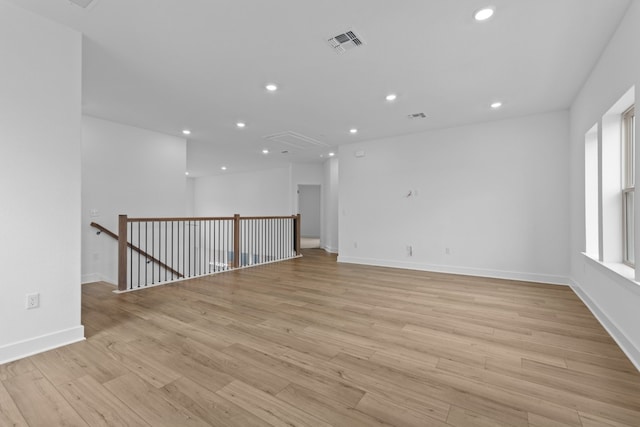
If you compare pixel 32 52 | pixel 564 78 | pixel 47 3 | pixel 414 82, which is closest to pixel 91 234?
pixel 32 52

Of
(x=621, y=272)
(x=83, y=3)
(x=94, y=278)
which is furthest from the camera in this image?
(x=94, y=278)

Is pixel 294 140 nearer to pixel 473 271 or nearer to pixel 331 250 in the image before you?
pixel 331 250

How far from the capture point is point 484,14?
222cm

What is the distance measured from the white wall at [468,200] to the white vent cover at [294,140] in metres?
0.84

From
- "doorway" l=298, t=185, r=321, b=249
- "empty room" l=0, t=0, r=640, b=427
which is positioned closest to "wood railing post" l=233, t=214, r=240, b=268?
"empty room" l=0, t=0, r=640, b=427

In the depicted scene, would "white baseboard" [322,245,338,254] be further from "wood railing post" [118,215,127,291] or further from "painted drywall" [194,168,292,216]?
"wood railing post" [118,215,127,291]

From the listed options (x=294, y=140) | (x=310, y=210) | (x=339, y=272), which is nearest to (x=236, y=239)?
(x=339, y=272)

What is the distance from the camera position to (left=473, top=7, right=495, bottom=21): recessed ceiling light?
7.12 feet

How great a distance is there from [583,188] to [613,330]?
1.86 metres

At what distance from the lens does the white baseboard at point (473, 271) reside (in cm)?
441

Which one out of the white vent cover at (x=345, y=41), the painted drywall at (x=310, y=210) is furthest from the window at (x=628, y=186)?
the painted drywall at (x=310, y=210)

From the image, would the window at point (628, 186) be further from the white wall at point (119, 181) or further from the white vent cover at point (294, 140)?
the white wall at point (119, 181)

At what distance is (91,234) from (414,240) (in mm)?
5883

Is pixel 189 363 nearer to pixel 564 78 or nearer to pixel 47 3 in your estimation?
pixel 47 3
